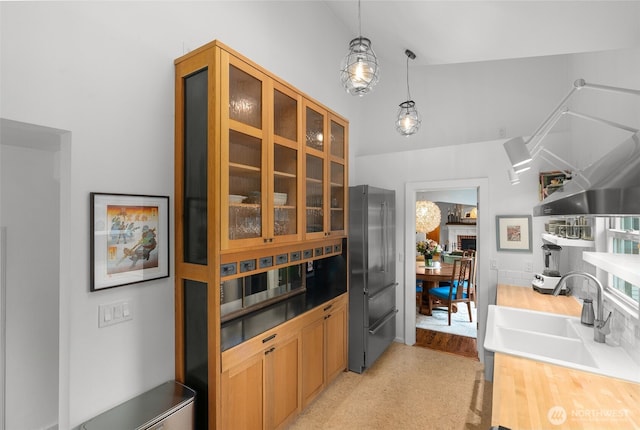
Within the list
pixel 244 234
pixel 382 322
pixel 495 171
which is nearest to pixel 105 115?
pixel 244 234

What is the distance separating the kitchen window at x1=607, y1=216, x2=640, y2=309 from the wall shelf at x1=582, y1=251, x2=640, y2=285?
493mm

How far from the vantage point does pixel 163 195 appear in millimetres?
1870

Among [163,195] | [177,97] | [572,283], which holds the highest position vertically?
[177,97]

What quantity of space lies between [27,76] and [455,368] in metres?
4.09

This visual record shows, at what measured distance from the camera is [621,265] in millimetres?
1250

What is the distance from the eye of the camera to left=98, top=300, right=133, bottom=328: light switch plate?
159 centimetres

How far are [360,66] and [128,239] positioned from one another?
1.64 meters

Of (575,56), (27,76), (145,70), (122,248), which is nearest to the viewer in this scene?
(27,76)

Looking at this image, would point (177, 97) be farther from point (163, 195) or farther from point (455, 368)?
point (455, 368)

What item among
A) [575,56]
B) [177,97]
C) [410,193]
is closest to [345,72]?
[177,97]

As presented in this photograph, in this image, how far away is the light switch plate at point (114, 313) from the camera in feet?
5.22

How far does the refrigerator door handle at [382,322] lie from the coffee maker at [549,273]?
5.08ft

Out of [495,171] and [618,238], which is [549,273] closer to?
[618,238]

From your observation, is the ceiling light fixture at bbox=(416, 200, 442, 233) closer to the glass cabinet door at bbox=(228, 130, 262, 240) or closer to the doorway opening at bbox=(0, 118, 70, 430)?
the glass cabinet door at bbox=(228, 130, 262, 240)
